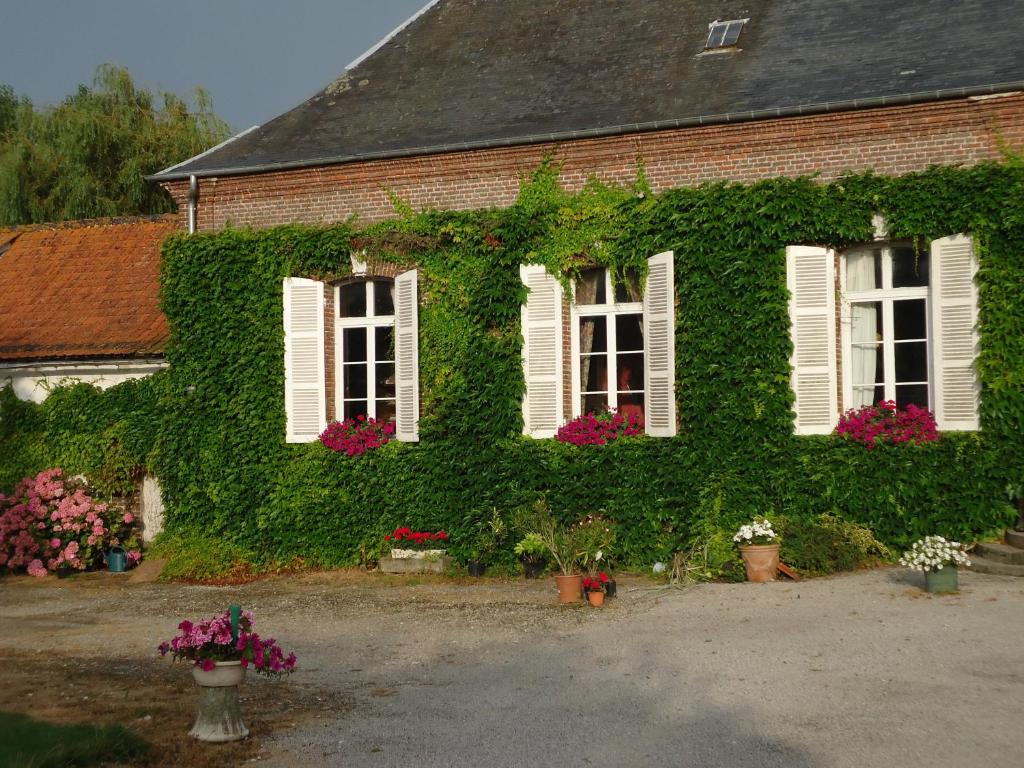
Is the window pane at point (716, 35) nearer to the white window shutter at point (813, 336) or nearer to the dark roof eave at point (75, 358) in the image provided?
the white window shutter at point (813, 336)

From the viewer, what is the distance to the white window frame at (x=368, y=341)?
14148mm

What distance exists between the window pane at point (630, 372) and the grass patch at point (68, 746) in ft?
25.2

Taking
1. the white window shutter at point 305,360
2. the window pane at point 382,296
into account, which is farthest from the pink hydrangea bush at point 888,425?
the white window shutter at point 305,360

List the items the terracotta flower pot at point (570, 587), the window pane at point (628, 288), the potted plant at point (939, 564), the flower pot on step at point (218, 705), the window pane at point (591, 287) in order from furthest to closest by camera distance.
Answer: the window pane at point (591, 287) < the window pane at point (628, 288) < the terracotta flower pot at point (570, 587) < the potted plant at point (939, 564) < the flower pot on step at point (218, 705)

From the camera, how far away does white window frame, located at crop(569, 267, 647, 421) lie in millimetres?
13117

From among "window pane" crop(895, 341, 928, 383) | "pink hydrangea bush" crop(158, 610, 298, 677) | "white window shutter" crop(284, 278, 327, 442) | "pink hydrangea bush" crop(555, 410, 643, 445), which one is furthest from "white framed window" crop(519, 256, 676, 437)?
"pink hydrangea bush" crop(158, 610, 298, 677)

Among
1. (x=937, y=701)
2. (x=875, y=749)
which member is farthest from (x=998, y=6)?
(x=875, y=749)

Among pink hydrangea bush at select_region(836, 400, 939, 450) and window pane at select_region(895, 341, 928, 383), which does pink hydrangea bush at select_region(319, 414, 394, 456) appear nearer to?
pink hydrangea bush at select_region(836, 400, 939, 450)

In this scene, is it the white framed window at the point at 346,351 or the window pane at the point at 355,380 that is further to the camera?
the window pane at the point at 355,380

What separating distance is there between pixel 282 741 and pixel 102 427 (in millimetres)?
9602

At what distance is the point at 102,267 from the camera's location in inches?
695

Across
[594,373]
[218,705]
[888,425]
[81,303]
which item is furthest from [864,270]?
[81,303]

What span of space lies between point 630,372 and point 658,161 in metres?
2.29

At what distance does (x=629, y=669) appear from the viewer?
8.06 metres
